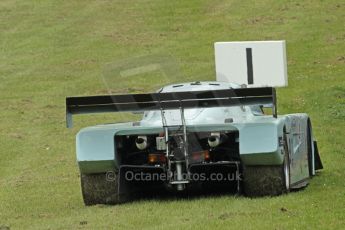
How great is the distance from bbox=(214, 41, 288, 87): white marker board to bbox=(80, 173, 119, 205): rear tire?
6.04m

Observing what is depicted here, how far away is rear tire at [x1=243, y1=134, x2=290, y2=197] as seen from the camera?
12.8 m

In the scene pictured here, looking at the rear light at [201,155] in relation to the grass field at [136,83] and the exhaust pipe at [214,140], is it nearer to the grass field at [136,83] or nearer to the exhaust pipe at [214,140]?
the exhaust pipe at [214,140]

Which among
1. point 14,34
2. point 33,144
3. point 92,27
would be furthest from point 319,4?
point 33,144

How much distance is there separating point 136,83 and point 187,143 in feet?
56.8

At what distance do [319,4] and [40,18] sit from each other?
9.89 metres

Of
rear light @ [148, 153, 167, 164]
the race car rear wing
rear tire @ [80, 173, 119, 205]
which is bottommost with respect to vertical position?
rear tire @ [80, 173, 119, 205]

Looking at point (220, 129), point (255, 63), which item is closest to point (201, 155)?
point (220, 129)

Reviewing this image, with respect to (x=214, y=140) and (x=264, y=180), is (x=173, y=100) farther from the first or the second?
(x=264, y=180)

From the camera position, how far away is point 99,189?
13.3 m

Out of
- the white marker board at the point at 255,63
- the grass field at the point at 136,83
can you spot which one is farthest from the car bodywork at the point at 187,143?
the white marker board at the point at 255,63

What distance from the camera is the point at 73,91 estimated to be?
29547 mm

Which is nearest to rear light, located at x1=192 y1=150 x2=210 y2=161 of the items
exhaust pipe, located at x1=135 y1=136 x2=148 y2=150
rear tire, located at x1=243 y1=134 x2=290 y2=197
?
rear tire, located at x1=243 y1=134 x2=290 y2=197

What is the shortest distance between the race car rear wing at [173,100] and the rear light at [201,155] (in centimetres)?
66

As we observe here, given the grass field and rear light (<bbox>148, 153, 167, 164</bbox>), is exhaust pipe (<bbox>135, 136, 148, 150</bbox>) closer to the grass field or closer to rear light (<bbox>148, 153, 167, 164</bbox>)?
rear light (<bbox>148, 153, 167, 164</bbox>)
